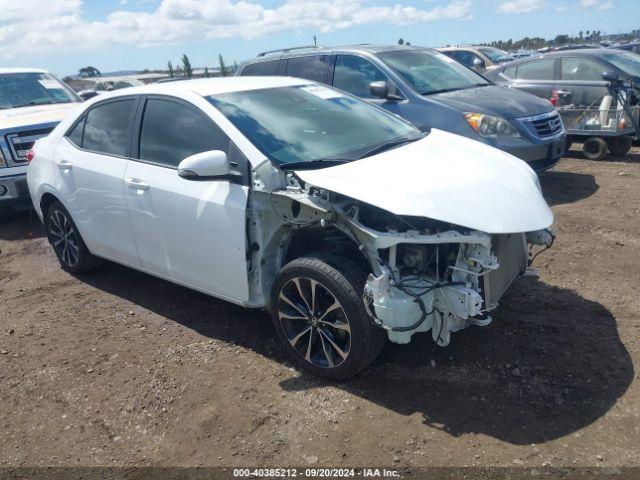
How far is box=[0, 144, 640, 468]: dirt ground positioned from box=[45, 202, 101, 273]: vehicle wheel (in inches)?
17.7

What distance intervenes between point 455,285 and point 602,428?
3.38 ft

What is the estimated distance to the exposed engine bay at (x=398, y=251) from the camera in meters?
3.07

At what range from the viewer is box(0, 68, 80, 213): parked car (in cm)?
723

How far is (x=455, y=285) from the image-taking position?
3107 mm

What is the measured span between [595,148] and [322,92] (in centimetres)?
623

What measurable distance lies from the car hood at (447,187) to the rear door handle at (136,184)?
4.61 ft

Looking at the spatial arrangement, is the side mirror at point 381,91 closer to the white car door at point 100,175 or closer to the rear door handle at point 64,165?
the white car door at point 100,175

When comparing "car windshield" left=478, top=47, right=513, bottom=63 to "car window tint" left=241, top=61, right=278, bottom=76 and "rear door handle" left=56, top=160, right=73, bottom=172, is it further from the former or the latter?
"rear door handle" left=56, top=160, right=73, bottom=172

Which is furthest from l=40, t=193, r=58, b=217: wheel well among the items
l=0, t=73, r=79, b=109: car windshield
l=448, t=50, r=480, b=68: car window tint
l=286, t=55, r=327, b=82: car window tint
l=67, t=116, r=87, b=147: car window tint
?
l=448, t=50, r=480, b=68: car window tint

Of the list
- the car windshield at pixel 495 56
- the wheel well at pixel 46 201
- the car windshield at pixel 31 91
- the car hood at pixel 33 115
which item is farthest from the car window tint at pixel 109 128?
the car windshield at pixel 495 56

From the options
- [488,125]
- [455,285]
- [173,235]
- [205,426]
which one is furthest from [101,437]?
[488,125]

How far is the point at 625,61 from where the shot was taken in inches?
388

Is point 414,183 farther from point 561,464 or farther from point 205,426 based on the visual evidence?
point 205,426

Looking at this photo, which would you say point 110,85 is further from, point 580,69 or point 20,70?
point 580,69
